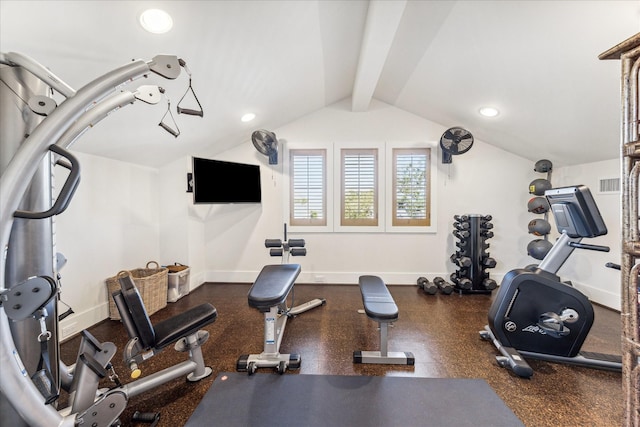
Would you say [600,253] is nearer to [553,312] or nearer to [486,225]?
[486,225]

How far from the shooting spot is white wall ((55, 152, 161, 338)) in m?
2.30

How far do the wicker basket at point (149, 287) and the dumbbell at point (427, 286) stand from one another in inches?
126

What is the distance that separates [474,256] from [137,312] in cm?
359

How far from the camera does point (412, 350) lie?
213 centimetres

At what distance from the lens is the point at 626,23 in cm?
157

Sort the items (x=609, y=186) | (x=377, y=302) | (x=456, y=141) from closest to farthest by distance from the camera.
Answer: (x=377, y=302)
(x=609, y=186)
(x=456, y=141)

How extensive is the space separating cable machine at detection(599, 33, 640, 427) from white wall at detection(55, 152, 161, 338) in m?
3.57

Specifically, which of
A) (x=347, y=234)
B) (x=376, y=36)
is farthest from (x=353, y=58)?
(x=347, y=234)

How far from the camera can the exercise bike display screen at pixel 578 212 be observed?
1.79 meters

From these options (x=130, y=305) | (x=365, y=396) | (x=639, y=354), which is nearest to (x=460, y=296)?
(x=365, y=396)

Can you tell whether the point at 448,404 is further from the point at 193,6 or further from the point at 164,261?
the point at 164,261

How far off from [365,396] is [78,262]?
270 centimetres

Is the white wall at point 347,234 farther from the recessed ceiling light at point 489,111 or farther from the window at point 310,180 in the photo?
the recessed ceiling light at point 489,111

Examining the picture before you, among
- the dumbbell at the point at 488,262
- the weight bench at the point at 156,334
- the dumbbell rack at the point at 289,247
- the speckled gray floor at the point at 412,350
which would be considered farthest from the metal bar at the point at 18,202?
the dumbbell at the point at 488,262
